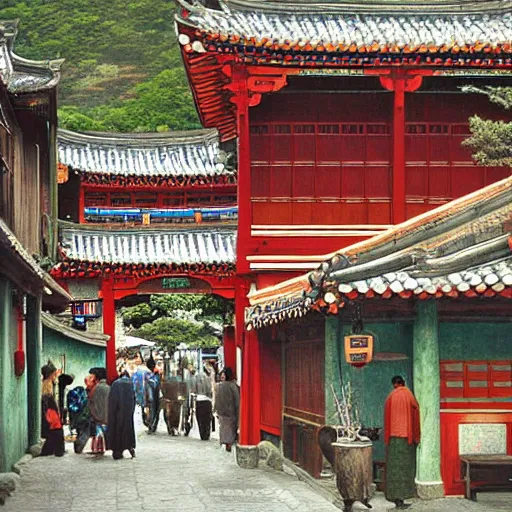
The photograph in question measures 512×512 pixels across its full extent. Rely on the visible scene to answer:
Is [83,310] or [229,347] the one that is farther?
[83,310]

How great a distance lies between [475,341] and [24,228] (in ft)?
30.1

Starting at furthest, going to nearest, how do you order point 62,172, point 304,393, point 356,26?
point 62,172 < point 356,26 < point 304,393

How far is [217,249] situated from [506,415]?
2079 cm

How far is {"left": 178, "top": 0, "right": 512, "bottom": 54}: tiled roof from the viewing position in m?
20.2

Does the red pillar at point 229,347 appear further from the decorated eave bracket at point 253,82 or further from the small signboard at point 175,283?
the decorated eave bracket at point 253,82

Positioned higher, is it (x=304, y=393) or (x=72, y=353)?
(x=72, y=353)

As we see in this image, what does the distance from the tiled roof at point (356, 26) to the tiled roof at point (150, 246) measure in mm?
12590

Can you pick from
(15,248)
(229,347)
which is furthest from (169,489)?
(229,347)

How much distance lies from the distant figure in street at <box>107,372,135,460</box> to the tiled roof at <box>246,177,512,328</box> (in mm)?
6690

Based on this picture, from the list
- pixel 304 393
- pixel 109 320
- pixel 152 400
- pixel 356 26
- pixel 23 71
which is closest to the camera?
pixel 304 393

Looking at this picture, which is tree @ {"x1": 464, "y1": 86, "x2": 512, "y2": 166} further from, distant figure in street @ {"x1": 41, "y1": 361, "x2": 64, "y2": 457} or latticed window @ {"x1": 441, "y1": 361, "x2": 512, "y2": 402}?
distant figure in street @ {"x1": 41, "y1": 361, "x2": 64, "y2": 457}

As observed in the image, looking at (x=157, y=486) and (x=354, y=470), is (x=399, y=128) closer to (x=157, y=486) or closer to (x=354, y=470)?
(x=157, y=486)

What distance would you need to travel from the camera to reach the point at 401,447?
13.5m

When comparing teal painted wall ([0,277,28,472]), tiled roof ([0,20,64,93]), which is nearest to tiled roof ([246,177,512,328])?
teal painted wall ([0,277,28,472])
